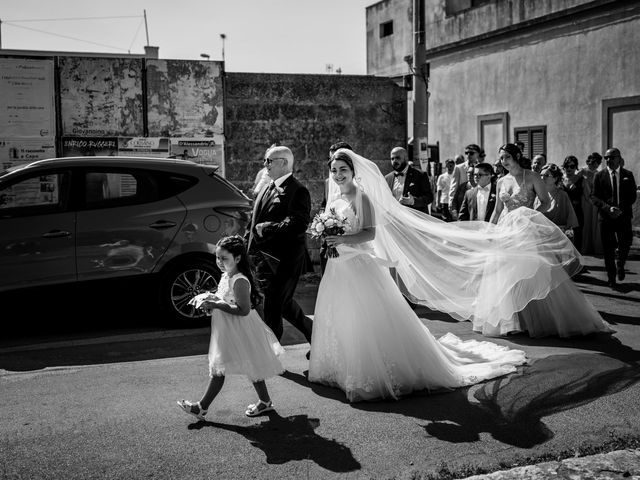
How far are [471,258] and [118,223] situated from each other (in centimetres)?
381

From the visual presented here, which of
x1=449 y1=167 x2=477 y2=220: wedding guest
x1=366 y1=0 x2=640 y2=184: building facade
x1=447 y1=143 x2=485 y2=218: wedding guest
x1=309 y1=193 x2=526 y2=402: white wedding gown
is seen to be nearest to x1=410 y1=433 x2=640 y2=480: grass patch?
x1=309 y1=193 x2=526 y2=402: white wedding gown

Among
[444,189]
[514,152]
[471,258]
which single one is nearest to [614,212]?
[514,152]

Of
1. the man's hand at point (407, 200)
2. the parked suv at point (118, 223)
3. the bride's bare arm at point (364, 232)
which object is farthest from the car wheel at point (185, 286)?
the man's hand at point (407, 200)

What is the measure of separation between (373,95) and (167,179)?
9.01 metres

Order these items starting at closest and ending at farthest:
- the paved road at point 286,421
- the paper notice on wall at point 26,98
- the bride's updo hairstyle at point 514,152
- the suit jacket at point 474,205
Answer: the paved road at point 286,421 → the bride's updo hairstyle at point 514,152 → the suit jacket at point 474,205 → the paper notice on wall at point 26,98

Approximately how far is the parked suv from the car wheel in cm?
1

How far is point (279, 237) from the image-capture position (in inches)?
259

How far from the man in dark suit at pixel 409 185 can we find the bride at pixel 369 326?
3006 millimetres

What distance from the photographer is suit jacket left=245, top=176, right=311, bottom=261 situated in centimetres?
658

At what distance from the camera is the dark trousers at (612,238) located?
10812 mm

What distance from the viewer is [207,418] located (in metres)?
5.37

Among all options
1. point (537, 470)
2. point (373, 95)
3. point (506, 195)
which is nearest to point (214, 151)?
point (373, 95)

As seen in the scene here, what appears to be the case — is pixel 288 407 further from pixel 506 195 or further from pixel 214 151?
pixel 214 151

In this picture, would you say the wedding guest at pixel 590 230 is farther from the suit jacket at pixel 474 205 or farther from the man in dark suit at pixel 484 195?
the man in dark suit at pixel 484 195
